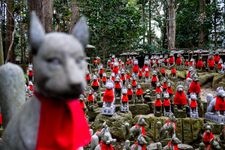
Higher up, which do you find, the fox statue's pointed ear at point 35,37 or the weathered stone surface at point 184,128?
the fox statue's pointed ear at point 35,37

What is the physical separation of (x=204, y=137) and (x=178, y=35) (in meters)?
14.7

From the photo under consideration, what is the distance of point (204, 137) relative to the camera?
23.1 ft

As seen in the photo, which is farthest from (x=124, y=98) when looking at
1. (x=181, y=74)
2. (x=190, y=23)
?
(x=190, y=23)

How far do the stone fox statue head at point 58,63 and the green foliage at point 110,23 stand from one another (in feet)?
45.9

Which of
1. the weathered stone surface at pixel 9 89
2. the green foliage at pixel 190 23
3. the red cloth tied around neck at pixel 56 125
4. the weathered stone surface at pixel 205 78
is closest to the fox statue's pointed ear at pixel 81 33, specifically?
the red cloth tied around neck at pixel 56 125

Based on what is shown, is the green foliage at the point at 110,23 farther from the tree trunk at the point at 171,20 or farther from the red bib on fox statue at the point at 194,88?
the red bib on fox statue at the point at 194,88

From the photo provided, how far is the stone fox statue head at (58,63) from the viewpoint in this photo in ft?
4.33

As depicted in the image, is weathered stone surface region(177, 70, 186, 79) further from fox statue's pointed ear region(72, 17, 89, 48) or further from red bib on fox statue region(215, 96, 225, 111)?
fox statue's pointed ear region(72, 17, 89, 48)

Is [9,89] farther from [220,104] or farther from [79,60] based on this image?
[220,104]

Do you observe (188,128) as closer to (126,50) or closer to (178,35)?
(126,50)

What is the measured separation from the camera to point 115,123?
8.18 meters

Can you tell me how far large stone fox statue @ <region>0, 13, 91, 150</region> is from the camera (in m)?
1.34

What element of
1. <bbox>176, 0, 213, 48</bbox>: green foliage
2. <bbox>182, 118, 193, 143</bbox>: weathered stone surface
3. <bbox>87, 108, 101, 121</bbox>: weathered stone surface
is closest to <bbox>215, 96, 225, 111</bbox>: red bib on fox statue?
<bbox>182, 118, 193, 143</bbox>: weathered stone surface

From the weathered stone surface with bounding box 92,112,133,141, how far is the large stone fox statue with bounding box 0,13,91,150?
661cm
